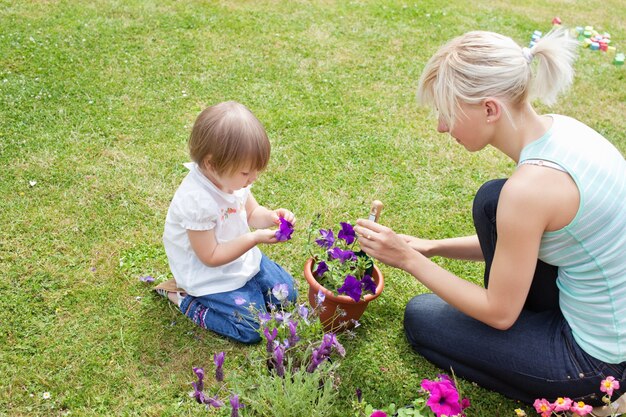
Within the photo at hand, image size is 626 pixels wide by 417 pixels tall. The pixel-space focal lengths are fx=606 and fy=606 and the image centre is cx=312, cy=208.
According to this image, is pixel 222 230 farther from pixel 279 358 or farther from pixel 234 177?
pixel 279 358

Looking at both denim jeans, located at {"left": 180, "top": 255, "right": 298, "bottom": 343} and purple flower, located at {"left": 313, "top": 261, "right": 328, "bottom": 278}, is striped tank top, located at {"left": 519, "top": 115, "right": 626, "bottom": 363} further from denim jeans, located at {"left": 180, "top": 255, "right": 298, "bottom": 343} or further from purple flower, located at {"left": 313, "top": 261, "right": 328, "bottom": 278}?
denim jeans, located at {"left": 180, "top": 255, "right": 298, "bottom": 343}

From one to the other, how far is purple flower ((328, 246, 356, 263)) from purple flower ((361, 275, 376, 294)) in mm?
108

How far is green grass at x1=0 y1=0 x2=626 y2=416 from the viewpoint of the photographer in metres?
2.60

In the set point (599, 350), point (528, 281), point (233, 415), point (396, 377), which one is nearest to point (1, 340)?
point (233, 415)

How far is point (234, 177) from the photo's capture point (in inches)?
98.3

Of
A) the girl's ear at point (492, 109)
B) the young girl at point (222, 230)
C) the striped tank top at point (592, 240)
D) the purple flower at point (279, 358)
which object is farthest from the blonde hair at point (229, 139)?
the striped tank top at point (592, 240)

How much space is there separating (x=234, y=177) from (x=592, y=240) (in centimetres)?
138

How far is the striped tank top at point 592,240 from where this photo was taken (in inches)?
83.1

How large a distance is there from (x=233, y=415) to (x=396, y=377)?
0.97m

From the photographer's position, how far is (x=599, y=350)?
2.27m

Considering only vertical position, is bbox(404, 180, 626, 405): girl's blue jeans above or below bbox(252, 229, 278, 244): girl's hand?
below

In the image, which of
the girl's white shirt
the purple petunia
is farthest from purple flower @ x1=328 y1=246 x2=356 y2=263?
the purple petunia

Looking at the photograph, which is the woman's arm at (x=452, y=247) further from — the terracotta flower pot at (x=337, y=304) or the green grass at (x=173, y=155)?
the green grass at (x=173, y=155)

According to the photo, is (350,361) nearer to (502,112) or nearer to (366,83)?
(502,112)
